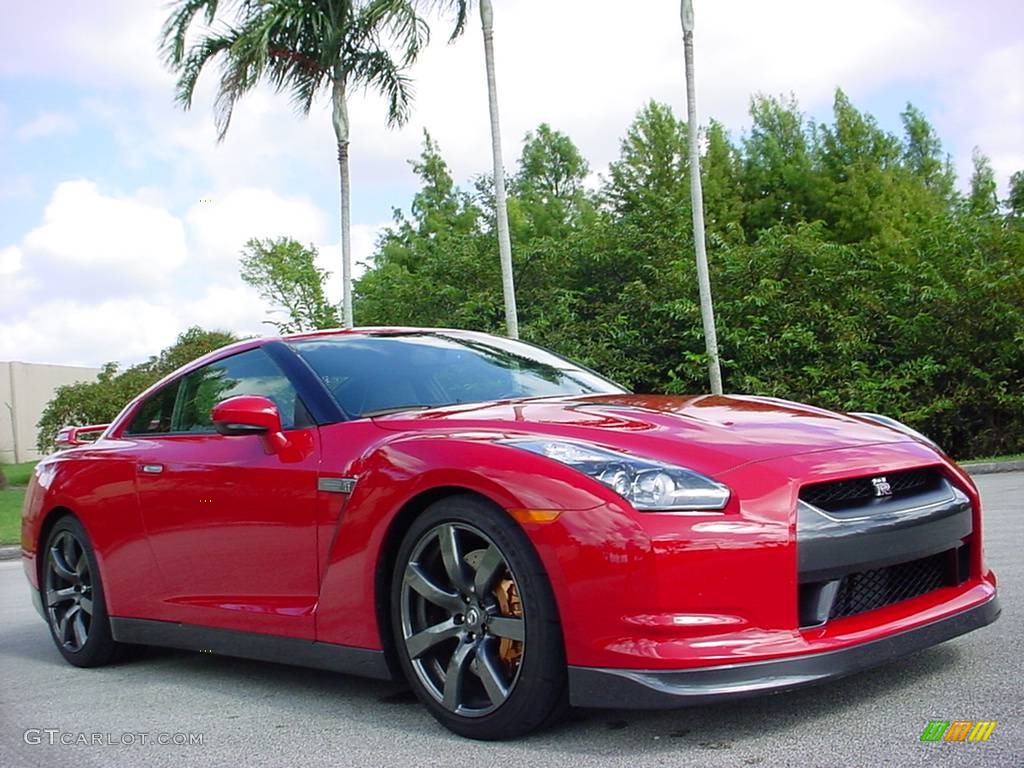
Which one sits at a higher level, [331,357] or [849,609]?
[331,357]

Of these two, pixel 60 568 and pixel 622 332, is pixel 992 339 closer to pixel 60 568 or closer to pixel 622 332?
pixel 622 332

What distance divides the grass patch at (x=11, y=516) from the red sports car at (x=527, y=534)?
20.6 ft

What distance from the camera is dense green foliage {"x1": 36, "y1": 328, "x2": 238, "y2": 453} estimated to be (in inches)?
1019

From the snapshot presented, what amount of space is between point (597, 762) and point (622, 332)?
60.3 feet

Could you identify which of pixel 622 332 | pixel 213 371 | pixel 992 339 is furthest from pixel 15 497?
pixel 213 371

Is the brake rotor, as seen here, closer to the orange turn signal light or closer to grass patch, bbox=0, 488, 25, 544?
the orange turn signal light

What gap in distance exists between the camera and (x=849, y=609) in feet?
11.8

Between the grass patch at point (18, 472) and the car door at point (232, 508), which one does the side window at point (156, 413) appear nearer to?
the car door at point (232, 508)

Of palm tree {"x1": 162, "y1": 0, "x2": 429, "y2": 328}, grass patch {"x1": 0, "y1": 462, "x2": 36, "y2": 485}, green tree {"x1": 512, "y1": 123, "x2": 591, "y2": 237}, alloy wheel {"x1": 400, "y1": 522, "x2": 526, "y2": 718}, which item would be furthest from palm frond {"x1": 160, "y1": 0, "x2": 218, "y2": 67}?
green tree {"x1": 512, "y1": 123, "x2": 591, "y2": 237}

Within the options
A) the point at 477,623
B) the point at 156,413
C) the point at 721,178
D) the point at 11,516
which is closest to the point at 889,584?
the point at 477,623

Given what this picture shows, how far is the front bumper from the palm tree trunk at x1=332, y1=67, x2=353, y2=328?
1880 cm

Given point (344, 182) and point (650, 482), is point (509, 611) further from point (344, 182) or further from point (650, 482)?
point (344, 182)

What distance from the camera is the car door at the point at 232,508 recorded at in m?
4.34

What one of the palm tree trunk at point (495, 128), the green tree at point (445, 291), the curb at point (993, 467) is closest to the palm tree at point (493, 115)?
the palm tree trunk at point (495, 128)
